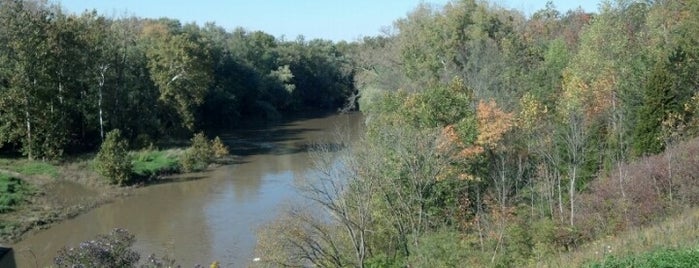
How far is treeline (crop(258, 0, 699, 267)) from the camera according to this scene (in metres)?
19.3

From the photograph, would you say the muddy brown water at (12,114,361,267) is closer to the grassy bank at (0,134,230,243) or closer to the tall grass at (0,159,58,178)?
the grassy bank at (0,134,230,243)

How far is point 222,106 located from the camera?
59000 mm

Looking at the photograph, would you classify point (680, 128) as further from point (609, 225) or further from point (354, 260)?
point (354, 260)

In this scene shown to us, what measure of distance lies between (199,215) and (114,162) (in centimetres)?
727

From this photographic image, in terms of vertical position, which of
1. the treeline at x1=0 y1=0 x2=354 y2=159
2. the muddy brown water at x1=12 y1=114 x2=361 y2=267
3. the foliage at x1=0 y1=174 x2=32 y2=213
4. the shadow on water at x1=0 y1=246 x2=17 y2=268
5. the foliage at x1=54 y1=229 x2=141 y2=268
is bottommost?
the muddy brown water at x1=12 y1=114 x2=361 y2=267

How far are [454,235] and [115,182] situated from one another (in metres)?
20.9

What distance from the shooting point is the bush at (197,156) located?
3825 cm

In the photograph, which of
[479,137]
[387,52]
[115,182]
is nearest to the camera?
[479,137]

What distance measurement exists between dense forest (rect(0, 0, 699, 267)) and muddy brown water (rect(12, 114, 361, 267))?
382 cm

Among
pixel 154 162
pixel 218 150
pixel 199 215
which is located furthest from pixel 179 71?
pixel 199 215

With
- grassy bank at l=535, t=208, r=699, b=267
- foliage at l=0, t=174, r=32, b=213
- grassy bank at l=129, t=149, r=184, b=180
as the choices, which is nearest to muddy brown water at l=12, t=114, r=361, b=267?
grassy bank at l=129, t=149, r=184, b=180

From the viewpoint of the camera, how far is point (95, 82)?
40.5 m

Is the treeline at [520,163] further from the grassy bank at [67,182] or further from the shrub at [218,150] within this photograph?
the shrub at [218,150]

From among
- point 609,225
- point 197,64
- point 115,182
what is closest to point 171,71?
point 197,64
